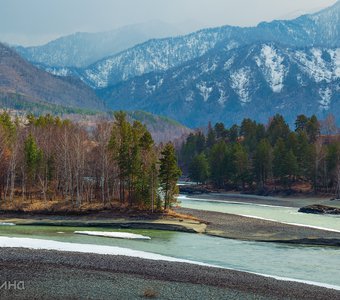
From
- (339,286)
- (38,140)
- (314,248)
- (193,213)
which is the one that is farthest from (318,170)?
(339,286)

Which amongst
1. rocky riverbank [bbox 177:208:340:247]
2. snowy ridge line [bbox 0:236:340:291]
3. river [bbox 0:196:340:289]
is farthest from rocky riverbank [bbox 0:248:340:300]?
rocky riverbank [bbox 177:208:340:247]

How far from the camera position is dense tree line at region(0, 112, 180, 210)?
277 ft

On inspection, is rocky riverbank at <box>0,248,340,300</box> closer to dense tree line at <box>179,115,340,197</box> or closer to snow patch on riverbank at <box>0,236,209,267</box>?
snow patch on riverbank at <box>0,236,209,267</box>

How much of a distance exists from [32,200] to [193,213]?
1088 inches

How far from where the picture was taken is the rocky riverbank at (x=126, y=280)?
103 feet

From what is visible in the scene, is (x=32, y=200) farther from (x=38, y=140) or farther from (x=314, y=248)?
(x=314, y=248)

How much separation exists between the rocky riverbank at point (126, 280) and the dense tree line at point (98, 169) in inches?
1572

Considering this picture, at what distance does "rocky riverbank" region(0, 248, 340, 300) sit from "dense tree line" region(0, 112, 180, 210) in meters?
39.9

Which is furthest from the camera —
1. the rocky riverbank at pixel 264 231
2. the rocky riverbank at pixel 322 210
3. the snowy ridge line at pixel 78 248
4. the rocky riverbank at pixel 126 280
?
the rocky riverbank at pixel 322 210

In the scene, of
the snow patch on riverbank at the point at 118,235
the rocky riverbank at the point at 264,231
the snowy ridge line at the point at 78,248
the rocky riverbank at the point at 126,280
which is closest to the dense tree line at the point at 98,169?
the rocky riverbank at the point at 264,231

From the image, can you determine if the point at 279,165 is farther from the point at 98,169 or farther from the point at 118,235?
the point at 118,235

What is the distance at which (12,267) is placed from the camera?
36.4 metres

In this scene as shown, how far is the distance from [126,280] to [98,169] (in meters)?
64.0

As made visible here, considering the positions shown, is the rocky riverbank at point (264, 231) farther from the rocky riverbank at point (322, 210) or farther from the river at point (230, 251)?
the rocky riverbank at point (322, 210)
